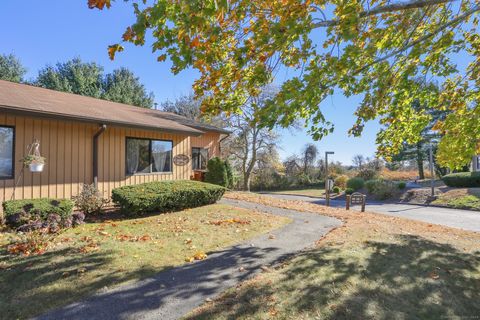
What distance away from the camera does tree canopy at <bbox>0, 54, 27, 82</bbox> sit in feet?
76.3

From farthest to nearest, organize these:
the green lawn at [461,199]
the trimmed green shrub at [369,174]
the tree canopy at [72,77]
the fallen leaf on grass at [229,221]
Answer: the trimmed green shrub at [369,174], the tree canopy at [72,77], the green lawn at [461,199], the fallen leaf on grass at [229,221]

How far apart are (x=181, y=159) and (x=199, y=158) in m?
4.90

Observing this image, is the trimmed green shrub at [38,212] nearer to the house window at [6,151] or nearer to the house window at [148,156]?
the house window at [6,151]

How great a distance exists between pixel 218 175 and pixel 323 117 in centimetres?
1018

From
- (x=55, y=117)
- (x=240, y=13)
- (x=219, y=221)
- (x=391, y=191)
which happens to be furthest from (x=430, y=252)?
(x=391, y=191)

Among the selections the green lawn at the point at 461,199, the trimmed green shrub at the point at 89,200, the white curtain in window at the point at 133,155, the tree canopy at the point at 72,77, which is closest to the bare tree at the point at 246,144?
the tree canopy at the point at 72,77

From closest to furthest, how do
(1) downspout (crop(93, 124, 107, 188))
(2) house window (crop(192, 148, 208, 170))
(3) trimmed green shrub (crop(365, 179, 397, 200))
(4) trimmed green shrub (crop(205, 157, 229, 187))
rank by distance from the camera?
(1) downspout (crop(93, 124, 107, 188)) → (4) trimmed green shrub (crop(205, 157, 229, 187)) → (2) house window (crop(192, 148, 208, 170)) → (3) trimmed green shrub (crop(365, 179, 397, 200))

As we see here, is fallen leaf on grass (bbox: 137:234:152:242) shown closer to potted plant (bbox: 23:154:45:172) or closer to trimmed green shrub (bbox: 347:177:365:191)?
potted plant (bbox: 23:154:45:172)

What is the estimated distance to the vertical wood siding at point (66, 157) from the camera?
7.50 meters

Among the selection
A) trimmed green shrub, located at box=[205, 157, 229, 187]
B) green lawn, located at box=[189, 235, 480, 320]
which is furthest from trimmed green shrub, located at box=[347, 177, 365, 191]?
green lawn, located at box=[189, 235, 480, 320]

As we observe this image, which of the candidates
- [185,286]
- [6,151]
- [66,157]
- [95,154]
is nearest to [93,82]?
[95,154]

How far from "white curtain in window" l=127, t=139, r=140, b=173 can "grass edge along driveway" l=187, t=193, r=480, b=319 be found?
7482 millimetres

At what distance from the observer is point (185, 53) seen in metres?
3.52

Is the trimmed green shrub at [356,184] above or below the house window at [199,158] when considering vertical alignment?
below
